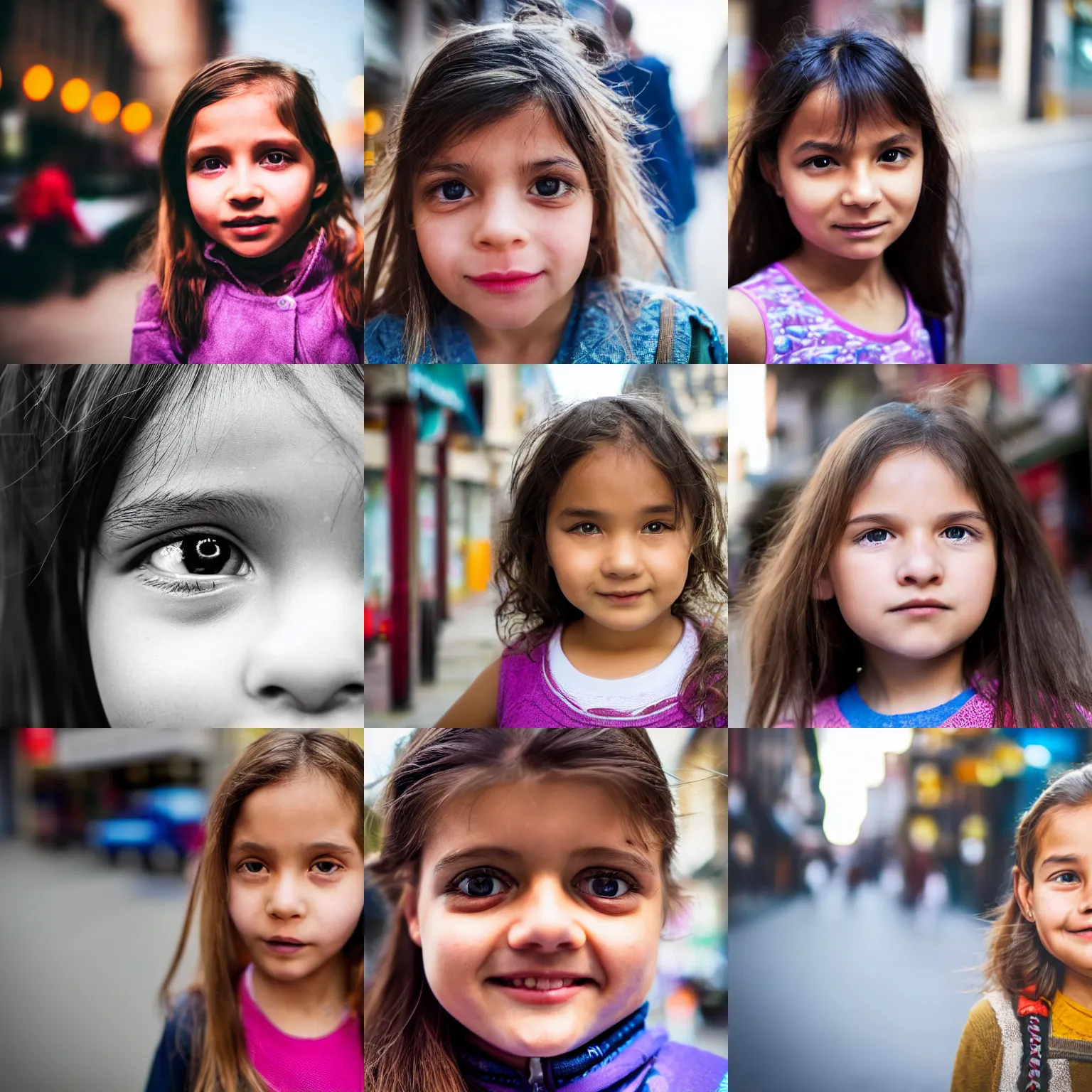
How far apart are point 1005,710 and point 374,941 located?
0.97 metres

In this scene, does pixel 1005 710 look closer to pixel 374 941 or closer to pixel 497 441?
pixel 497 441

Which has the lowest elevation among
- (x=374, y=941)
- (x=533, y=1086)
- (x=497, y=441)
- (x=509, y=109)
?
(x=533, y=1086)

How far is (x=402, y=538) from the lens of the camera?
5.75 feet

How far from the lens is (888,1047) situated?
69.1 inches

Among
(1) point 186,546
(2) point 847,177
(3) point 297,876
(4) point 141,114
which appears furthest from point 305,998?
(2) point 847,177

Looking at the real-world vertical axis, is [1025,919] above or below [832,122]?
below

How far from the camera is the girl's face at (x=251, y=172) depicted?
1.73 meters

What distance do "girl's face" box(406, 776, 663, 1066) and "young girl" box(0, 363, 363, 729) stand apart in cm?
27

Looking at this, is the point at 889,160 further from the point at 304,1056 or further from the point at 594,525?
the point at 304,1056

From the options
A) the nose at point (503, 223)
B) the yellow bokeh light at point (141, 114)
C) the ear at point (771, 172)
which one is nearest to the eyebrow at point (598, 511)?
the nose at point (503, 223)

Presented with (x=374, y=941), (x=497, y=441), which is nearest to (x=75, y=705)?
(x=374, y=941)

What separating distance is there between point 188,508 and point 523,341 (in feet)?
1.77

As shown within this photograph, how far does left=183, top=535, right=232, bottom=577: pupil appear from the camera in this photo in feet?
5.71

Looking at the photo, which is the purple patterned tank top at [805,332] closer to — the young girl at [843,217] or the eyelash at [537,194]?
the young girl at [843,217]
